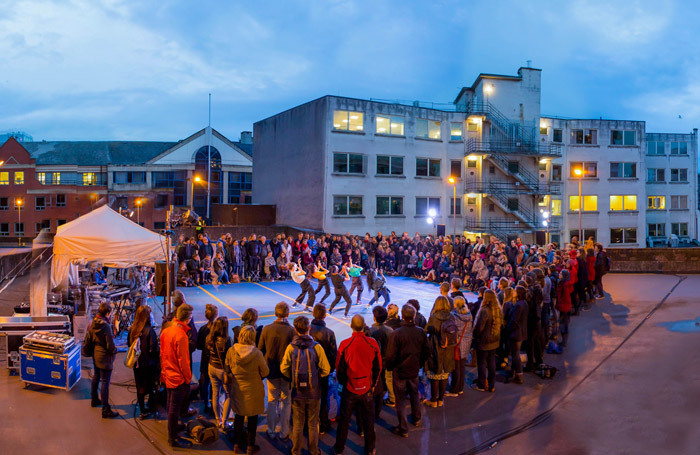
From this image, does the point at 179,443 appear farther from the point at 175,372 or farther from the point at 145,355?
the point at 145,355

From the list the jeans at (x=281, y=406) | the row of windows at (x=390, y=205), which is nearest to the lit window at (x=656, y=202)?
the row of windows at (x=390, y=205)

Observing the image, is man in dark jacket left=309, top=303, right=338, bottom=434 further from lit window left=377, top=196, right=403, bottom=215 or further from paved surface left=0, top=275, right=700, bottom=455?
lit window left=377, top=196, right=403, bottom=215

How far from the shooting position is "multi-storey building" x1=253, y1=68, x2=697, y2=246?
3409 cm

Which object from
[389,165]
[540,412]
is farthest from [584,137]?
[540,412]

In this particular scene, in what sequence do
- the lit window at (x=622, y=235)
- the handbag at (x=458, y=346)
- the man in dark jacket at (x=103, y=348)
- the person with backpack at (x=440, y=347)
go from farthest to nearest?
the lit window at (x=622, y=235)
the handbag at (x=458, y=346)
the person with backpack at (x=440, y=347)
the man in dark jacket at (x=103, y=348)

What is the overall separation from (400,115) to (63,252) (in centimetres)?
2683

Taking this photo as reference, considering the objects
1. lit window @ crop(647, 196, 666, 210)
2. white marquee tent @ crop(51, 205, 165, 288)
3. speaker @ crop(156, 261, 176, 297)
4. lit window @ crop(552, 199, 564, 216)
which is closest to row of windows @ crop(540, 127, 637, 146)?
lit window @ crop(552, 199, 564, 216)

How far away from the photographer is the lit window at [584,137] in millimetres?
41375

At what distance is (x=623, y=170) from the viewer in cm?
4200

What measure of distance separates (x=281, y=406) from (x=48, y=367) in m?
4.73

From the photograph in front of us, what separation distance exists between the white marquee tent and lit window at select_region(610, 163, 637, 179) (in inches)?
1547

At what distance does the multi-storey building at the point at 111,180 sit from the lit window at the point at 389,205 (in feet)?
86.0

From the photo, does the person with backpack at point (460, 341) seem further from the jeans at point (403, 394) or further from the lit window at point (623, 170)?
the lit window at point (623, 170)

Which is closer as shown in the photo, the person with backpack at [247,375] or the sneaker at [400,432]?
the person with backpack at [247,375]
